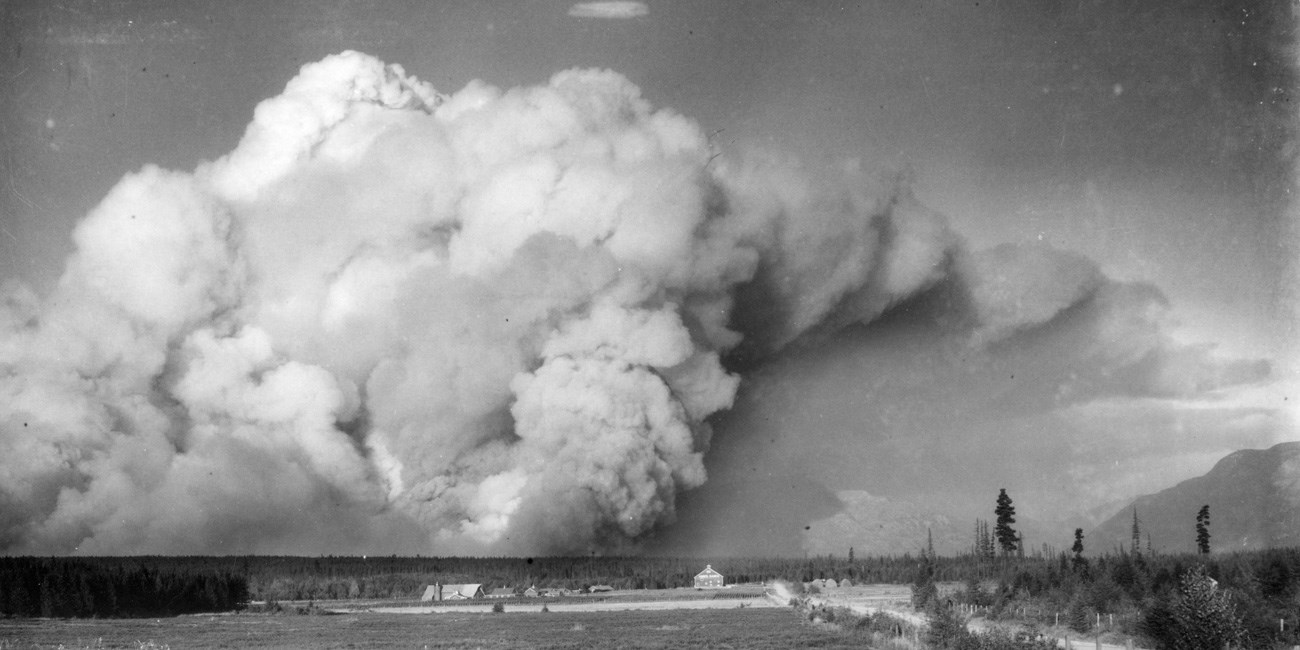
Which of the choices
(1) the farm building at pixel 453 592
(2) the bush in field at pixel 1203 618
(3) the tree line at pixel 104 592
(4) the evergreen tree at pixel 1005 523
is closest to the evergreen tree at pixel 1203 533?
(4) the evergreen tree at pixel 1005 523

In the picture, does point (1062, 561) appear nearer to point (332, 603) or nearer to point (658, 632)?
point (658, 632)

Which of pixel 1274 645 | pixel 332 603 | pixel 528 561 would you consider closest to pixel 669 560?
pixel 528 561

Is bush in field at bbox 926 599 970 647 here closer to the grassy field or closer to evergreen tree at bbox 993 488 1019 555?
the grassy field

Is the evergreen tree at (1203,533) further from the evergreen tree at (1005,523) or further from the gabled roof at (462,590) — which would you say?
the gabled roof at (462,590)

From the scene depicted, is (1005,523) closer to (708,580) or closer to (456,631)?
Answer: (708,580)

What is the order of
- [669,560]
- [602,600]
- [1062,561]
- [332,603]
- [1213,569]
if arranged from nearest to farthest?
1. [1213,569]
2. [1062,561]
3. [602,600]
4. [332,603]
5. [669,560]

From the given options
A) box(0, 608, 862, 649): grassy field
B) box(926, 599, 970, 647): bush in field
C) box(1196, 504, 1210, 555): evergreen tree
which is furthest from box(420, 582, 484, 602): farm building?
box(926, 599, 970, 647): bush in field
